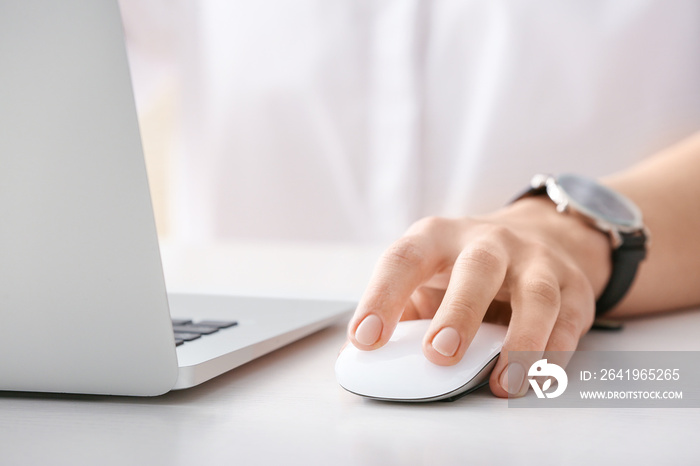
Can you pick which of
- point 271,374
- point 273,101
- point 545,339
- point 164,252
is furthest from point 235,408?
point 273,101

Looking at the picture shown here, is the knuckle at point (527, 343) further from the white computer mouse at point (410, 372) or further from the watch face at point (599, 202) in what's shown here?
the watch face at point (599, 202)

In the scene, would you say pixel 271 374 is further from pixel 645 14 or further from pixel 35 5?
pixel 645 14

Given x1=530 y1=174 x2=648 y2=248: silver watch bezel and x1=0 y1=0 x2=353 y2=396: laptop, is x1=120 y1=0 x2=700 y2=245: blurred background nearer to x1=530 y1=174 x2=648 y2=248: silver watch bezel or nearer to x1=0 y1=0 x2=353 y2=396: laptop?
x1=530 y1=174 x2=648 y2=248: silver watch bezel

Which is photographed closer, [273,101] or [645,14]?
[645,14]

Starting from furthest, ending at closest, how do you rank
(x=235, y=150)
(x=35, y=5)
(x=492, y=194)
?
(x=235, y=150)
(x=492, y=194)
(x=35, y=5)

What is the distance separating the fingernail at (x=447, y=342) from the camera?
0.31 meters

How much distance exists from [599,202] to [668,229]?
120 millimetres

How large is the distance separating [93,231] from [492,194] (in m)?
0.95

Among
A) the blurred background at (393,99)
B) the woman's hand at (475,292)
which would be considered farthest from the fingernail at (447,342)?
the blurred background at (393,99)

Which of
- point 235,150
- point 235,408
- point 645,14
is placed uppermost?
point 645,14

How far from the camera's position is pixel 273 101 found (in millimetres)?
1219

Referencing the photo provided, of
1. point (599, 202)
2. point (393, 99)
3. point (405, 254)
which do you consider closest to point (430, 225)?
point (405, 254)

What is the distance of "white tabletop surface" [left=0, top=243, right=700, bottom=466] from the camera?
247 millimetres

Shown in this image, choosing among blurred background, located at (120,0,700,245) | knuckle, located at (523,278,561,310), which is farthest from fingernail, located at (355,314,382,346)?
blurred background, located at (120,0,700,245)
